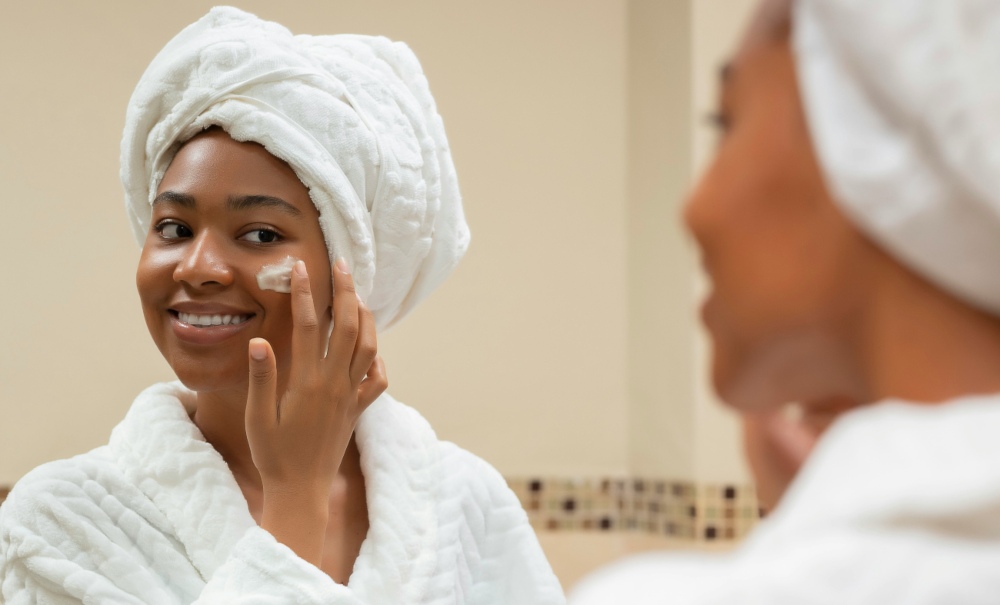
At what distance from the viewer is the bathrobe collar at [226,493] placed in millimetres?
989

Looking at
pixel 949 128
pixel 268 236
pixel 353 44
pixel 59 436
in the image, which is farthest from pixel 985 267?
pixel 59 436

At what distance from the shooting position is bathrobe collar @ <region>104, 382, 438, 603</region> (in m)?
0.99

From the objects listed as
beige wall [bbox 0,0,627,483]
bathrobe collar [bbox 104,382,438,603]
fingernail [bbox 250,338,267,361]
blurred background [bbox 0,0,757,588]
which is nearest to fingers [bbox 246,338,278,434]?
fingernail [bbox 250,338,267,361]

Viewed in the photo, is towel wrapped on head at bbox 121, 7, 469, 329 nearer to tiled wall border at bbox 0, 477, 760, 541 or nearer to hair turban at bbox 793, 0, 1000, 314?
hair turban at bbox 793, 0, 1000, 314

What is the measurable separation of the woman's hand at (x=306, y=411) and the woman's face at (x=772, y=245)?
65 cm

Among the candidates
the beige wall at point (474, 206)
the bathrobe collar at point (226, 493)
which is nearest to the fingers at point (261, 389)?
the bathrobe collar at point (226, 493)

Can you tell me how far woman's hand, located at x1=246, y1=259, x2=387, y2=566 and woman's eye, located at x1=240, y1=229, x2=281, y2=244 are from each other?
0.05m

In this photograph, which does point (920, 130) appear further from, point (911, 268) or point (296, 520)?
point (296, 520)

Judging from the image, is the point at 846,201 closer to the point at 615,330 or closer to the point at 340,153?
the point at 340,153

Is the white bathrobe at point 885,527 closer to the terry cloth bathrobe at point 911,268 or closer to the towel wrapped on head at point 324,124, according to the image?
the terry cloth bathrobe at point 911,268

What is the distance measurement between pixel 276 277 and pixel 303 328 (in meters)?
0.06

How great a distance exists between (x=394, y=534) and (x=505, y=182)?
4.03ft

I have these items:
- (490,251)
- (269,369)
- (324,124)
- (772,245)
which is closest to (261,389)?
(269,369)

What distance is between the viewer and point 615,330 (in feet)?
7.28
